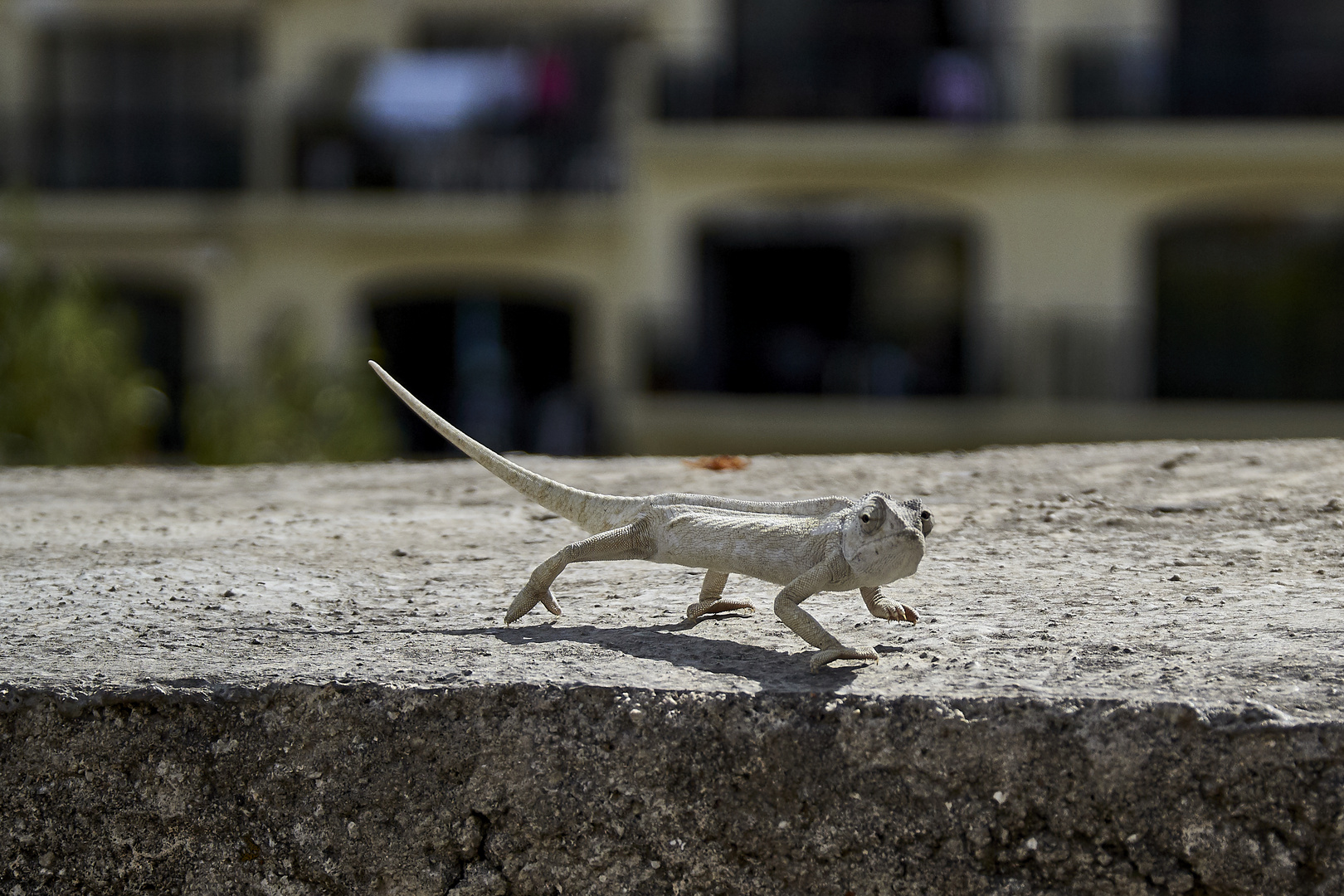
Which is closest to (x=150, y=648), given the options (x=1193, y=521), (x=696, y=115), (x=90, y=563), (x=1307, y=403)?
(x=90, y=563)

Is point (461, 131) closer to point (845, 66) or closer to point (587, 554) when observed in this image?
point (845, 66)

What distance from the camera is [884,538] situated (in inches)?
106

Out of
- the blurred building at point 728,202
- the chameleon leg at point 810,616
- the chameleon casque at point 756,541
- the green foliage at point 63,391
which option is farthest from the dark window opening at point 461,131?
the chameleon leg at point 810,616

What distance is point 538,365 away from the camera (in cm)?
1758

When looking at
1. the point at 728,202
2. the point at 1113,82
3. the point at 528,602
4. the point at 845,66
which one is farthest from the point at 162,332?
the point at 528,602

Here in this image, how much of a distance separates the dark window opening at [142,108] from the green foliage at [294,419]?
698cm

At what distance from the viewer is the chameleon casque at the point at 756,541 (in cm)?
273

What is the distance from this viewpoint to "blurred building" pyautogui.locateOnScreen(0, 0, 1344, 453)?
1503cm

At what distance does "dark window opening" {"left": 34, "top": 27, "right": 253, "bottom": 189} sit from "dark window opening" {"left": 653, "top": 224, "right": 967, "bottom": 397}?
6.41 meters

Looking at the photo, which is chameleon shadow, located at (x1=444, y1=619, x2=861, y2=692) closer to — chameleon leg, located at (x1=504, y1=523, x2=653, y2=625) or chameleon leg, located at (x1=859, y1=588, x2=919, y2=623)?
chameleon leg, located at (x1=504, y1=523, x2=653, y2=625)

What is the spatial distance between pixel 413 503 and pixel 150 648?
1984 mm

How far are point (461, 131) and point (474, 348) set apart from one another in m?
2.67

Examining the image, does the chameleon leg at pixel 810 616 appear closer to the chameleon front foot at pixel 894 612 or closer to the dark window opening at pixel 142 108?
the chameleon front foot at pixel 894 612

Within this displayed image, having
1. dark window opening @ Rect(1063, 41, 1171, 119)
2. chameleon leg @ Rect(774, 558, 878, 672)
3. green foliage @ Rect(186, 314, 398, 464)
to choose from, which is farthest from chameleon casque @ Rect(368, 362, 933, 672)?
dark window opening @ Rect(1063, 41, 1171, 119)
